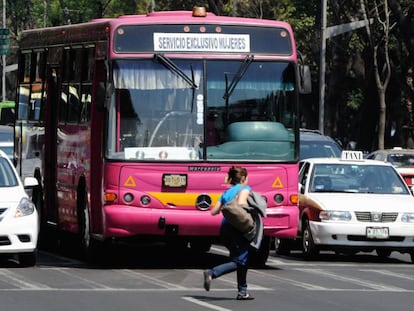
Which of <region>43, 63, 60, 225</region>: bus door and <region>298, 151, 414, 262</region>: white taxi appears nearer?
<region>298, 151, 414, 262</region>: white taxi

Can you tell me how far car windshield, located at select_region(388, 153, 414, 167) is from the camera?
32.6m

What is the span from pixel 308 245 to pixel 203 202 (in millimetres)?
3558

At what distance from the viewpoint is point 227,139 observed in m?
19.4

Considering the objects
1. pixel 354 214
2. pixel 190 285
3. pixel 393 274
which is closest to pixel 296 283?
pixel 190 285

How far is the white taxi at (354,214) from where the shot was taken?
858 inches

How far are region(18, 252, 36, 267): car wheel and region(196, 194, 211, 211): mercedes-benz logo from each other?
232 centimetres

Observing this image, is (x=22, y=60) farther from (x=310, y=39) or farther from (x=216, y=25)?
(x=310, y=39)

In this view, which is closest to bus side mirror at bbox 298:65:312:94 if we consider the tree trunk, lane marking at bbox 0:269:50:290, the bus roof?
the bus roof

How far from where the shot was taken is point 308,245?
2236 cm

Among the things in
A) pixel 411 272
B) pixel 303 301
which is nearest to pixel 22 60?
pixel 411 272

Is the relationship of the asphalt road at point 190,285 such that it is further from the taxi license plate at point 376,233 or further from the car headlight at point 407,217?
the car headlight at point 407,217

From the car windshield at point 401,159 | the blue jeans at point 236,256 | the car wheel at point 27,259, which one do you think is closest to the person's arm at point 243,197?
the blue jeans at point 236,256

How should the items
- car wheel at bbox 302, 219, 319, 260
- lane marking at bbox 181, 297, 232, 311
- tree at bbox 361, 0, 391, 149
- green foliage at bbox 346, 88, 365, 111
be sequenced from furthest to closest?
1. green foliage at bbox 346, 88, 365, 111
2. tree at bbox 361, 0, 391, 149
3. car wheel at bbox 302, 219, 319, 260
4. lane marking at bbox 181, 297, 232, 311

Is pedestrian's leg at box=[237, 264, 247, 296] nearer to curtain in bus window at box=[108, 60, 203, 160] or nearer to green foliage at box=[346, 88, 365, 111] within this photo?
curtain in bus window at box=[108, 60, 203, 160]
